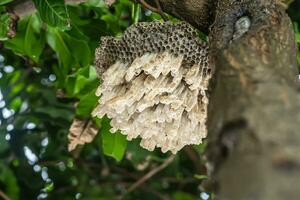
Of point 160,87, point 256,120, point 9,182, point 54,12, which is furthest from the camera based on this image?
point 9,182

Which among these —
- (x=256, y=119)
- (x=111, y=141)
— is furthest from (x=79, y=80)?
(x=256, y=119)

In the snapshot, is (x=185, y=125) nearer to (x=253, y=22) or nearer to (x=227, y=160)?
(x=253, y=22)

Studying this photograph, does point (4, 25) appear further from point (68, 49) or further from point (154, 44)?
point (154, 44)

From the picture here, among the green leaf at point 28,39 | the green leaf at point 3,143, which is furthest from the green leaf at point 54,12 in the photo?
the green leaf at point 3,143

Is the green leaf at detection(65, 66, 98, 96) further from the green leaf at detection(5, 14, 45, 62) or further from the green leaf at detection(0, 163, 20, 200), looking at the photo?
the green leaf at detection(0, 163, 20, 200)

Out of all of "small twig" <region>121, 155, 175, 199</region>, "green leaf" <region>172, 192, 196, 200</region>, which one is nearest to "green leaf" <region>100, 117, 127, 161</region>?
"small twig" <region>121, 155, 175, 199</region>

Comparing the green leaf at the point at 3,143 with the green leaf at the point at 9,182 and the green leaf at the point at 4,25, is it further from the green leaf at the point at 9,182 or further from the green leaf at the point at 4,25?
the green leaf at the point at 4,25

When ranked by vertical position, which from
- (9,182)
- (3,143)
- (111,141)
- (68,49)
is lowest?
(9,182)
